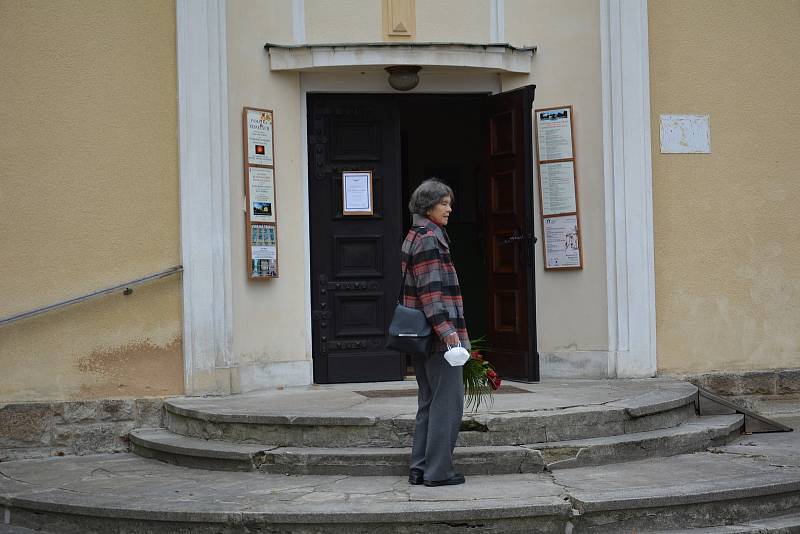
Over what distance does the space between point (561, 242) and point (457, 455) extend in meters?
3.26

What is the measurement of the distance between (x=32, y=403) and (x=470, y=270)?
6.12 metres

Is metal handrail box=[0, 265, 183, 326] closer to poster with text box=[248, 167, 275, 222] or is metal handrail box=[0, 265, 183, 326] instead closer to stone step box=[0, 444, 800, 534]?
poster with text box=[248, 167, 275, 222]

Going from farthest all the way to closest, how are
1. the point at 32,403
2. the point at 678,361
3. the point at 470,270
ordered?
the point at 470,270 < the point at 678,361 < the point at 32,403

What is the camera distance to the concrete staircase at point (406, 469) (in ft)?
20.2

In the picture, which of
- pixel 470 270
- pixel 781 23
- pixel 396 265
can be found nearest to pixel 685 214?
pixel 781 23

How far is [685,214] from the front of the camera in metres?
9.60

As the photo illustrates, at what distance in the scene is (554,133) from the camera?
969cm

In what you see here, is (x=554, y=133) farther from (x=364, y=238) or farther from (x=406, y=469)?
(x=406, y=469)

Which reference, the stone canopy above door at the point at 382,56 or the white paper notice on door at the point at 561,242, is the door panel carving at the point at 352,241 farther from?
the white paper notice on door at the point at 561,242

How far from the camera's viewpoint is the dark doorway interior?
43.0 feet

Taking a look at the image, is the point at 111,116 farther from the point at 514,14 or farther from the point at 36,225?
the point at 514,14

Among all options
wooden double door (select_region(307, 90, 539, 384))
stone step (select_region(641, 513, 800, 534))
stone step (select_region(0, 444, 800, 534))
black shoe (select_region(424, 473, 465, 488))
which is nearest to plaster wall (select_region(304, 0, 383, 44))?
wooden double door (select_region(307, 90, 539, 384))

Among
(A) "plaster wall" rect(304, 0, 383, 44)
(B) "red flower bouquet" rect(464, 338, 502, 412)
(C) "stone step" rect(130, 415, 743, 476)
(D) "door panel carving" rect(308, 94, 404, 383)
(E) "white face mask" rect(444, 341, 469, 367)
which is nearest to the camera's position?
(E) "white face mask" rect(444, 341, 469, 367)

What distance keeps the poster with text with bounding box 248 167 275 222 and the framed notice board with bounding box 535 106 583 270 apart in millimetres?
2435
